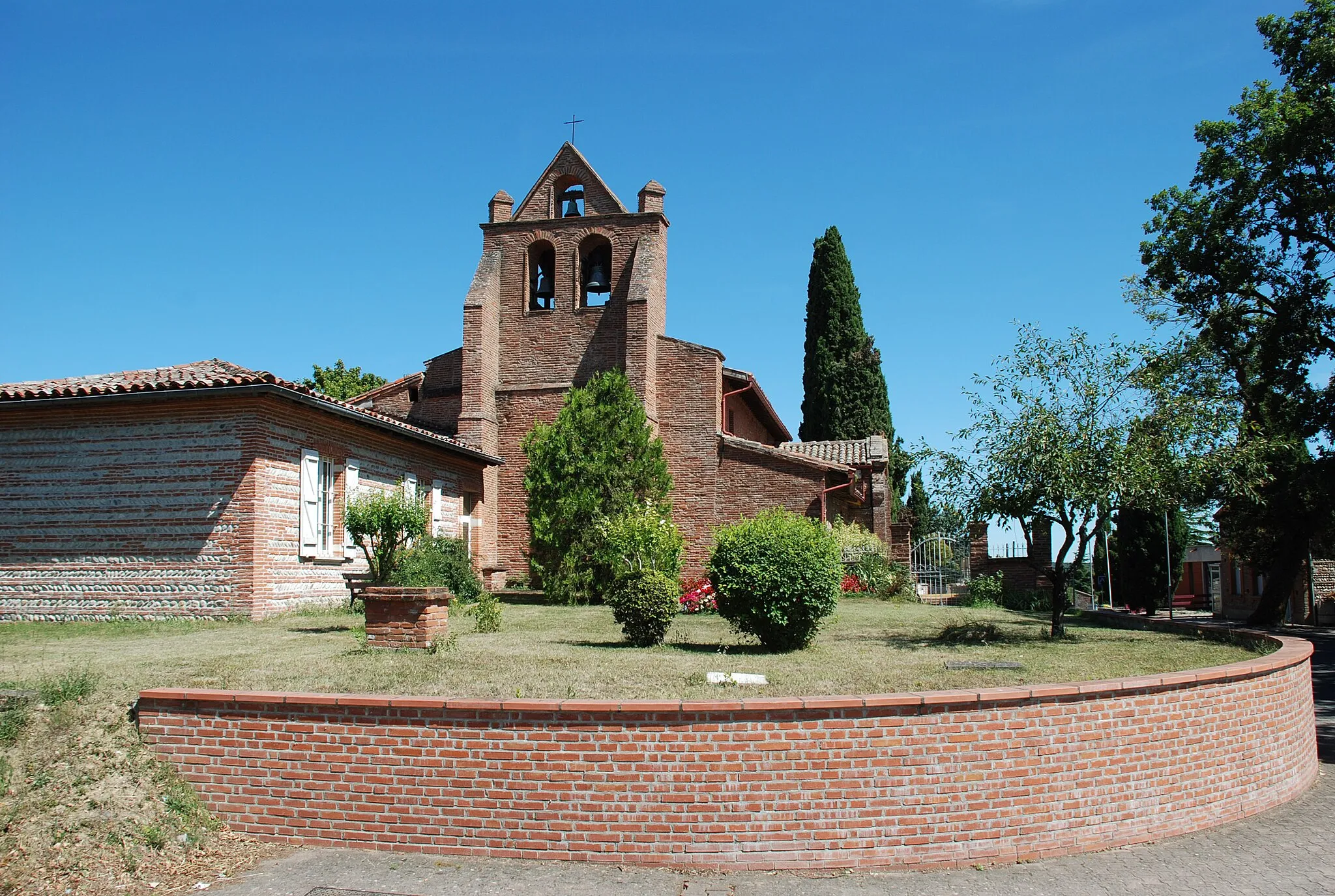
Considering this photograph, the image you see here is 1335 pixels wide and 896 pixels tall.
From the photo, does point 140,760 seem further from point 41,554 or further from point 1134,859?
point 41,554

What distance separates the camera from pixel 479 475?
2341 cm

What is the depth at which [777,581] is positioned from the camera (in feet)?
34.4

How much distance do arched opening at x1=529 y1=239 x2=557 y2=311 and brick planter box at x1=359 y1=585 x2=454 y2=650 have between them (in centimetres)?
1528

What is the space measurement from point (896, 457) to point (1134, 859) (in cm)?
3209

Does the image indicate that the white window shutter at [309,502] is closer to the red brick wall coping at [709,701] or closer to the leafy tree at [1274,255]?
the red brick wall coping at [709,701]

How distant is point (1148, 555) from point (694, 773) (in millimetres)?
34420

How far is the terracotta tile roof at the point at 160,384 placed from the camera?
45.3 ft

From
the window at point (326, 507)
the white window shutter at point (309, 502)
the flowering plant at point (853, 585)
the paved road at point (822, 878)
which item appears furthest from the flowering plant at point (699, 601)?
the paved road at point (822, 878)

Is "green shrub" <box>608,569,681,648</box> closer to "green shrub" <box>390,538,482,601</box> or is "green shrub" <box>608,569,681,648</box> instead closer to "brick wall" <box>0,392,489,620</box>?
"green shrub" <box>390,538,482,601</box>

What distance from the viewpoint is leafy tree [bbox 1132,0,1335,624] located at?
19.9 metres

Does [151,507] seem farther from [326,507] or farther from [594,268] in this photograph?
[594,268]

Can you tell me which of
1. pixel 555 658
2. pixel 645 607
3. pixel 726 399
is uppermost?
pixel 726 399

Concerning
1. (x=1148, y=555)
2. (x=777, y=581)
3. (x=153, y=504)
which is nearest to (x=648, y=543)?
(x=777, y=581)

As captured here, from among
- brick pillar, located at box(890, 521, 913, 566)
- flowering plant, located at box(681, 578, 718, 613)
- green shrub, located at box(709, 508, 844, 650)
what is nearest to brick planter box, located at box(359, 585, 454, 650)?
green shrub, located at box(709, 508, 844, 650)
